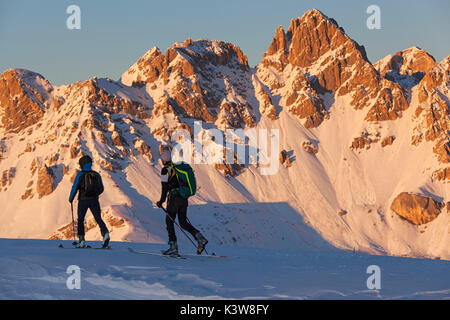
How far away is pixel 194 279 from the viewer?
13984 millimetres

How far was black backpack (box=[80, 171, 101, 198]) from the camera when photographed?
65.4 feet

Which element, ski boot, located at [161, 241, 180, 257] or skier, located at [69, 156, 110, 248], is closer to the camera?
ski boot, located at [161, 241, 180, 257]

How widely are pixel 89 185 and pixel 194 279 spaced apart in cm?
722

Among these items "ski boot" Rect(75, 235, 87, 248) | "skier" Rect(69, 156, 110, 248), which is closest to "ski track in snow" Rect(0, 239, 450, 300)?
"skier" Rect(69, 156, 110, 248)

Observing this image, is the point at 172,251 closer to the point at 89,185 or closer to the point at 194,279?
the point at 89,185

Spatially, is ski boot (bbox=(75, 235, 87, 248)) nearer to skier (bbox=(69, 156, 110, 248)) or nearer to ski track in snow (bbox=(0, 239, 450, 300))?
skier (bbox=(69, 156, 110, 248))

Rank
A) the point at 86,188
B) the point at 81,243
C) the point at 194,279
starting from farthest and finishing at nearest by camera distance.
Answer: the point at 81,243 < the point at 86,188 < the point at 194,279

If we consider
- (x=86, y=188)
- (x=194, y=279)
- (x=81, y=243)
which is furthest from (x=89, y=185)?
(x=194, y=279)

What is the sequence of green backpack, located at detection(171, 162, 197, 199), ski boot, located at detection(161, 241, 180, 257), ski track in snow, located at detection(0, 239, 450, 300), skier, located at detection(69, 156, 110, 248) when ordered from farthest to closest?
skier, located at detection(69, 156, 110, 248) < ski boot, located at detection(161, 241, 180, 257) < green backpack, located at detection(171, 162, 197, 199) < ski track in snow, located at detection(0, 239, 450, 300)

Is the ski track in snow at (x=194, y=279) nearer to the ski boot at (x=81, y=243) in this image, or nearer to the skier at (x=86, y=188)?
the skier at (x=86, y=188)

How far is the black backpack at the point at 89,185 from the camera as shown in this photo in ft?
→ 65.4

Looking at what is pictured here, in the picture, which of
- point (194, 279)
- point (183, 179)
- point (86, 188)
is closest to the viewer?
point (194, 279)

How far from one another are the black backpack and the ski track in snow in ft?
8.38

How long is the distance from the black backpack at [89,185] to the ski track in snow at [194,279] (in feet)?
8.38
